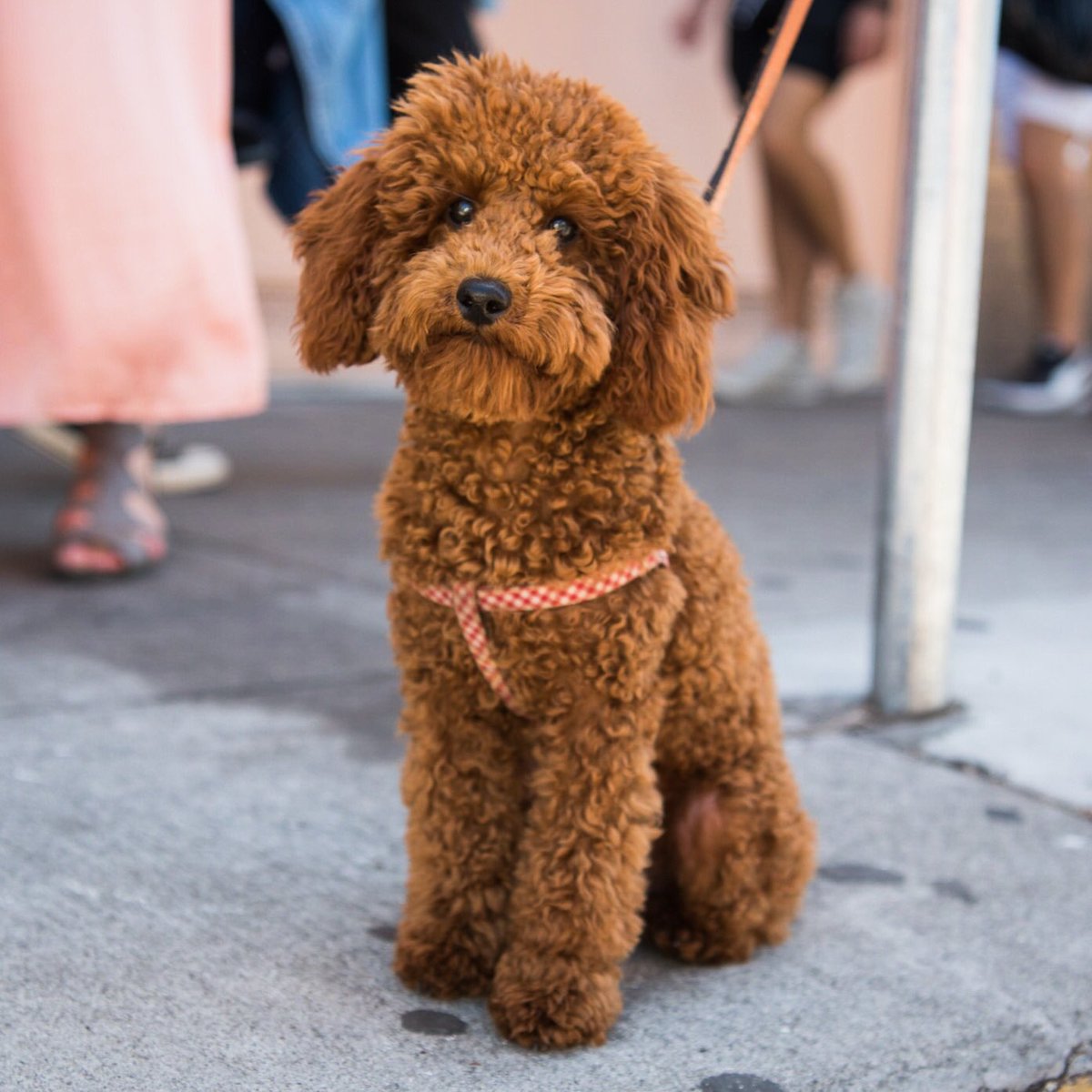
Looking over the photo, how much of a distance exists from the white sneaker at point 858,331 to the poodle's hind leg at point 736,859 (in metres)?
5.69

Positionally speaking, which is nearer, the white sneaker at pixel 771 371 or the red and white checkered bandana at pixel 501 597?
the red and white checkered bandana at pixel 501 597

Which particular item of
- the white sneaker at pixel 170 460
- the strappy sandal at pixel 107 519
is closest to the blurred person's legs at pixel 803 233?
the white sneaker at pixel 170 460

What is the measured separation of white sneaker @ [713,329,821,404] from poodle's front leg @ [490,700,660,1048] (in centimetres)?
553

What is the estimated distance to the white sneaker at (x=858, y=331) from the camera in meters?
7.22

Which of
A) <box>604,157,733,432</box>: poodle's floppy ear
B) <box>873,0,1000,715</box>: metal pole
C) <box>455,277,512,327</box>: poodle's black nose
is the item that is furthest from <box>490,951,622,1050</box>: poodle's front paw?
<box>873,0,1000,715</box>: metal pole

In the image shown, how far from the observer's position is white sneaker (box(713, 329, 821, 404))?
23.3ft

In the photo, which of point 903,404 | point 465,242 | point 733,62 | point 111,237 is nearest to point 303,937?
point 465,242

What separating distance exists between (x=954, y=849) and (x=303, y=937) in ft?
3.27

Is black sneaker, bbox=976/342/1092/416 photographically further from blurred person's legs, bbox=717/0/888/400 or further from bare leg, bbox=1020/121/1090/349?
blurred person's legs, bbox=717/0/888/400

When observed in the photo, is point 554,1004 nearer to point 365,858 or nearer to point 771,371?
point 365,858

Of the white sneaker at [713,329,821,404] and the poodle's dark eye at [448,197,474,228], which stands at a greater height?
the poodle's dark eye at [448,197,474,228]

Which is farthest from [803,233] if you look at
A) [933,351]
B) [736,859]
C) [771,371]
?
[736,859]

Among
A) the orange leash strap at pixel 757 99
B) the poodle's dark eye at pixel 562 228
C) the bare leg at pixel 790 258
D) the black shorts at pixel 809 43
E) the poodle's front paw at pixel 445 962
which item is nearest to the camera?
the poodle's dark eye at pixel 562 228

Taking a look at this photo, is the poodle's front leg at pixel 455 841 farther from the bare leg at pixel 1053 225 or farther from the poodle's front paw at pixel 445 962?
the bare leg at pixel 1053 225
